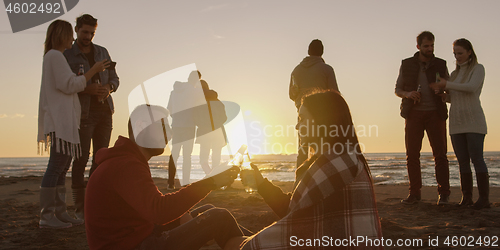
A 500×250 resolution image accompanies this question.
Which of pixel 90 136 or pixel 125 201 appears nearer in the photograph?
pixel 125 201

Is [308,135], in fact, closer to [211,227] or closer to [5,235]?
[211,227]

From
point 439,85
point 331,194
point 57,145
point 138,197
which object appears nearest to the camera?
point 331,194

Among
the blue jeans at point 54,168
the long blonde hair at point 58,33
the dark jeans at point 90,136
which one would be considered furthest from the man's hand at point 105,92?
the blue jeans at point 54,168

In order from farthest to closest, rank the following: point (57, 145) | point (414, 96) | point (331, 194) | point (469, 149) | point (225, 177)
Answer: point (414, 96), point (469, 149), point (57, 145), point (225, 177), point (331, 194)

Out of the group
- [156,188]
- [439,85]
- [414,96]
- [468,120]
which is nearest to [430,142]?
[468,120]

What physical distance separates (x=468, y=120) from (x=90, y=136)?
461cm

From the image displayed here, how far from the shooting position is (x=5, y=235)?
344 centimetres

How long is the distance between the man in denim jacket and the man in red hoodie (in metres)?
2.00

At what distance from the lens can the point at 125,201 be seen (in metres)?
1.94

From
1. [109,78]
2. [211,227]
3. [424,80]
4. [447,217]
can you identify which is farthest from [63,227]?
[424,80]

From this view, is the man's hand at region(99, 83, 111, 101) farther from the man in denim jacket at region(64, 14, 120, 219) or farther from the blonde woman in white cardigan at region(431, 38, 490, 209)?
the blonde woman in white cardigan at region(431, 38, 490, 209)

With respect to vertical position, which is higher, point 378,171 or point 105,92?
point 105,92

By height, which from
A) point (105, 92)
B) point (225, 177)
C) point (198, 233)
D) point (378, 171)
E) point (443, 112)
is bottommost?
point (378, 171)

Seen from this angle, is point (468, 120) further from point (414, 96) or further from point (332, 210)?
point (332, 210)
